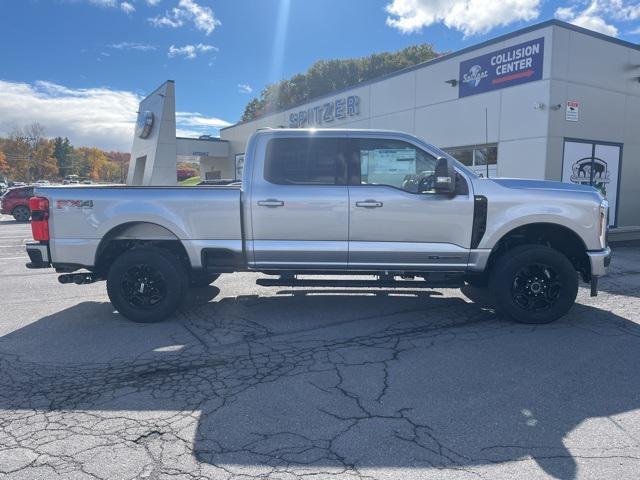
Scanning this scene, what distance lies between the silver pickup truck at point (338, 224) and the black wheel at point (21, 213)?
63.7ft

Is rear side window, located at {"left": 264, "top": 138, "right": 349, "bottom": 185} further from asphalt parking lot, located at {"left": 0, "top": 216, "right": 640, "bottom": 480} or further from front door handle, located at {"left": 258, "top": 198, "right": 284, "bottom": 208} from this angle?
asphalt parking lot, located at {"left": 0, "top": 216, "right": 640, "bottom": 480}

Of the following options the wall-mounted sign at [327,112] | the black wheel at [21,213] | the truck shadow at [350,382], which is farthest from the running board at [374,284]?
the black wheel at [21,213]

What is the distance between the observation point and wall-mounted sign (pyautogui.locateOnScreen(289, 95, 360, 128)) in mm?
19469

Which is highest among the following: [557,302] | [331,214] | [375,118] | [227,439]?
[375,118]

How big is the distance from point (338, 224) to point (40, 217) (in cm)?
337

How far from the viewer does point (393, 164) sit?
17.6 feet

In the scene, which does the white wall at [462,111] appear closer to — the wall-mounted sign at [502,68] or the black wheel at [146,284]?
the wall-mounted sign at [502,68]

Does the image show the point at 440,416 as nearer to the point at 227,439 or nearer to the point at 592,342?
the point at 227,439

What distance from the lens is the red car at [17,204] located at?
2162 cm

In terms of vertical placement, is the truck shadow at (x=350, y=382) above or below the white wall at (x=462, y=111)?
below

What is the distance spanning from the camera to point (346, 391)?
12.0 ft

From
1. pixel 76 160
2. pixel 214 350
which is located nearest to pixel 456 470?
pixel 214 350

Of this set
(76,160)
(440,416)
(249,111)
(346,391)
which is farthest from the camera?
(76,160)

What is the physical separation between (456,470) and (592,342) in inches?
116
